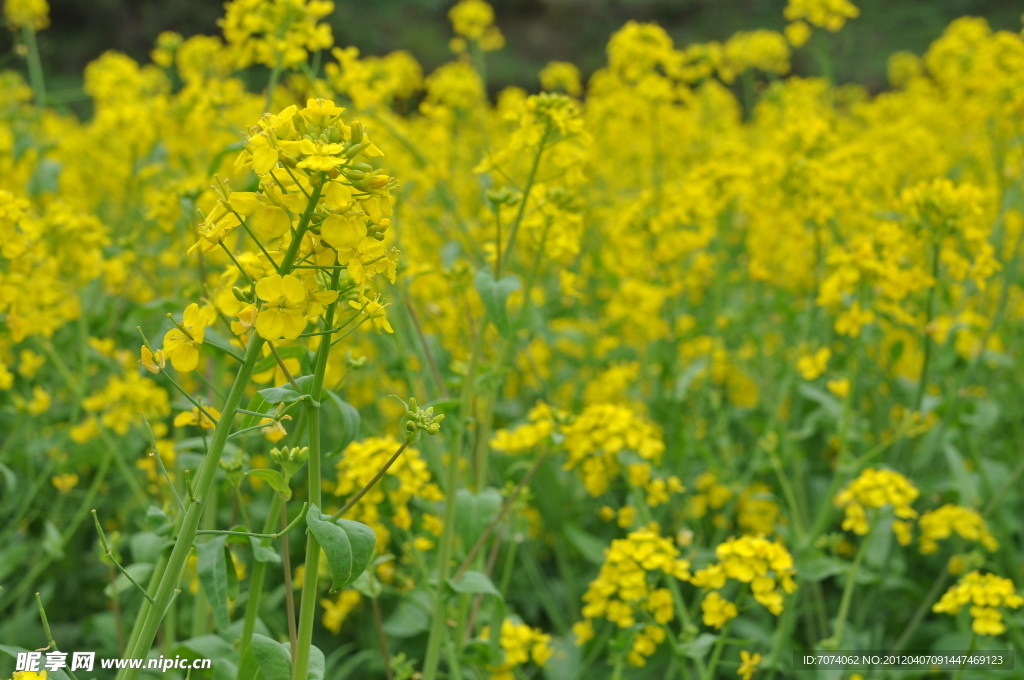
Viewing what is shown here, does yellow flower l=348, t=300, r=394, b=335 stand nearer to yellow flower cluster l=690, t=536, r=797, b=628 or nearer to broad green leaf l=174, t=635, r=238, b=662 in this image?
broad green leaf l=174, t=635, r=238, b=662

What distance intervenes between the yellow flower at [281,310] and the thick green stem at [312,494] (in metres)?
0.09

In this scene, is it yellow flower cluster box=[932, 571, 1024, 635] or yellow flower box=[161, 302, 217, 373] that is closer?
yellow flower box=[161, 302, 217, 373]

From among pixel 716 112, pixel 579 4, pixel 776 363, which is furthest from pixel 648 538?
pixel 579 4

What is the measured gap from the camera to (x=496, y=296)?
6.26 ft

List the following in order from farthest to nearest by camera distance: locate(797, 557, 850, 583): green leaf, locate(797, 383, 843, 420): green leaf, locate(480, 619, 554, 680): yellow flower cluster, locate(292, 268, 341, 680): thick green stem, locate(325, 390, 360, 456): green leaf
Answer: locate(797, 383, 843, 420): green leaf
locate(797, 557, 850, 583): green leaf
locate(480, 619, 554, 680): yellow flower cluster
locate(325, 390, 360, 456): green leaf
locate(292, 268, 341, 680): thick green stem

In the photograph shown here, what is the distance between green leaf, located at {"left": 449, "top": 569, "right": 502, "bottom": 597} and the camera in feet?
5.78

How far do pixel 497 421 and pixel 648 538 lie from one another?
1564 millimetres

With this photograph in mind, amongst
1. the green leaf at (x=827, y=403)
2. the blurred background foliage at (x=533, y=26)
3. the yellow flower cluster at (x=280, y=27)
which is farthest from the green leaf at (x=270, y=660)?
the blurred background foliage at (x=533, y=26)

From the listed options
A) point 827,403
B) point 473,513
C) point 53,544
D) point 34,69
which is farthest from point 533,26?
point 473,513

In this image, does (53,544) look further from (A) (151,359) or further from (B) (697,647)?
(B) (697,647)

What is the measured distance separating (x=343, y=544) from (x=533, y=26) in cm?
1568

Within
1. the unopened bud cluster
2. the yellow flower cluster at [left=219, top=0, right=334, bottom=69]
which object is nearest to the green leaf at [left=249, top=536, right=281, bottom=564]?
the unopened bud cluster

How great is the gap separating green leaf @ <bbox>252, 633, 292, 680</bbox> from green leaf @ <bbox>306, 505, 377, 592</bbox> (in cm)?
23

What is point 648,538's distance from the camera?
1985 mm
